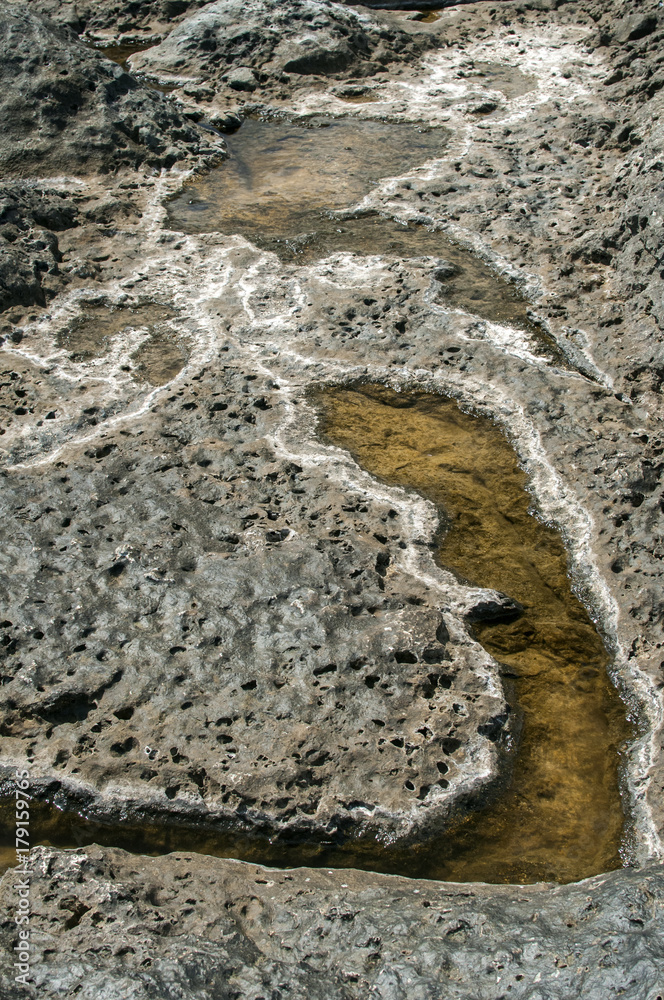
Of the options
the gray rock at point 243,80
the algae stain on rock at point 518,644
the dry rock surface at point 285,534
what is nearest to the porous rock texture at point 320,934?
the dry rock surface at point 285,534

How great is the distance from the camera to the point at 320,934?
2.93 meters

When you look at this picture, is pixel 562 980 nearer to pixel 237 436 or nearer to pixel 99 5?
pixel 237 436

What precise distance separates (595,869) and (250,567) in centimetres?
204

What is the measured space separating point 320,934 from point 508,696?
4.81ft

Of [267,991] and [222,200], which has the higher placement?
[222,200]

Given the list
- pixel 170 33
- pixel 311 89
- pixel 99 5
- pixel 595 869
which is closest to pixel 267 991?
pixel 595 869

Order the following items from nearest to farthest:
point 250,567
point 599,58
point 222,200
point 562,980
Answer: point 562,980 → point 250,567 → point 222,200 → point 599,58

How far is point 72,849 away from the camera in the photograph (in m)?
3.38

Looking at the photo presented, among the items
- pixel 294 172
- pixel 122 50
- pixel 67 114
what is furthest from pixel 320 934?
pixel 122 50

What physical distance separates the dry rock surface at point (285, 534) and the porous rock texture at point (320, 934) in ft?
0.04

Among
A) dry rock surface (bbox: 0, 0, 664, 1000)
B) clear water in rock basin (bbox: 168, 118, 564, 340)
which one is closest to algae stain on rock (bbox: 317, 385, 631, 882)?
dry rock surface (bbox: 0, 0, 664, 1000)

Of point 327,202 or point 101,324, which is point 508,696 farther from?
point 327,202

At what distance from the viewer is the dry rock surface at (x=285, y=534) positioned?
2930 mm

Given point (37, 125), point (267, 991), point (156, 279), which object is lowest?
point (267, 991)
